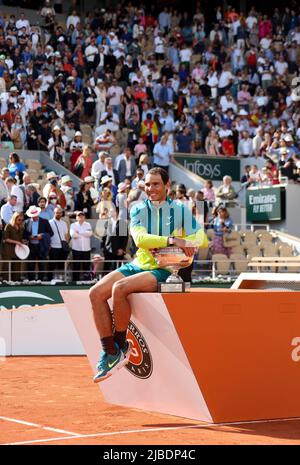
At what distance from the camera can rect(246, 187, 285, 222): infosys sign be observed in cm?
2453

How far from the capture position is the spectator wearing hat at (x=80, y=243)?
1883cm

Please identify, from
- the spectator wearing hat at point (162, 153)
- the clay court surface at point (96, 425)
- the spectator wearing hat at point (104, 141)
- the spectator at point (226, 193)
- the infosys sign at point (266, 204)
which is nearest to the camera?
the clay court surface at point (96, 425)

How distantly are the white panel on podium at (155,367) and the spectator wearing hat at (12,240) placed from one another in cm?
882

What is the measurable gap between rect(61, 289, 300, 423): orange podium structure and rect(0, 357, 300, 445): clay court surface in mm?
172

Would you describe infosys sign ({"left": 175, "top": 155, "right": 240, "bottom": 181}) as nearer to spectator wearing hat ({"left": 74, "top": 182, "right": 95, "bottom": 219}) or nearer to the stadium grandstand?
the stadium grandstand

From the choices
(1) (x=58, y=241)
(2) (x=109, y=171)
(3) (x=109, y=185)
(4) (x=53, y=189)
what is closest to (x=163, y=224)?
(1) (x=58, y=241)

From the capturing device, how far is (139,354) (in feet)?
28.2

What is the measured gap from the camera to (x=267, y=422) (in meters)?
8.37

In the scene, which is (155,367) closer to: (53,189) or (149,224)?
(149,224)

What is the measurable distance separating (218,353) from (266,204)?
16793 mm

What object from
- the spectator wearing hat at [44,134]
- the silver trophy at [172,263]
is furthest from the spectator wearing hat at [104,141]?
the silver trophy at [172,263]

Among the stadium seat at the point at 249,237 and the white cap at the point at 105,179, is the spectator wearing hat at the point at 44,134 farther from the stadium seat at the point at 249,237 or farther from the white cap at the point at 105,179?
the stadium seat at the point at 249,237
